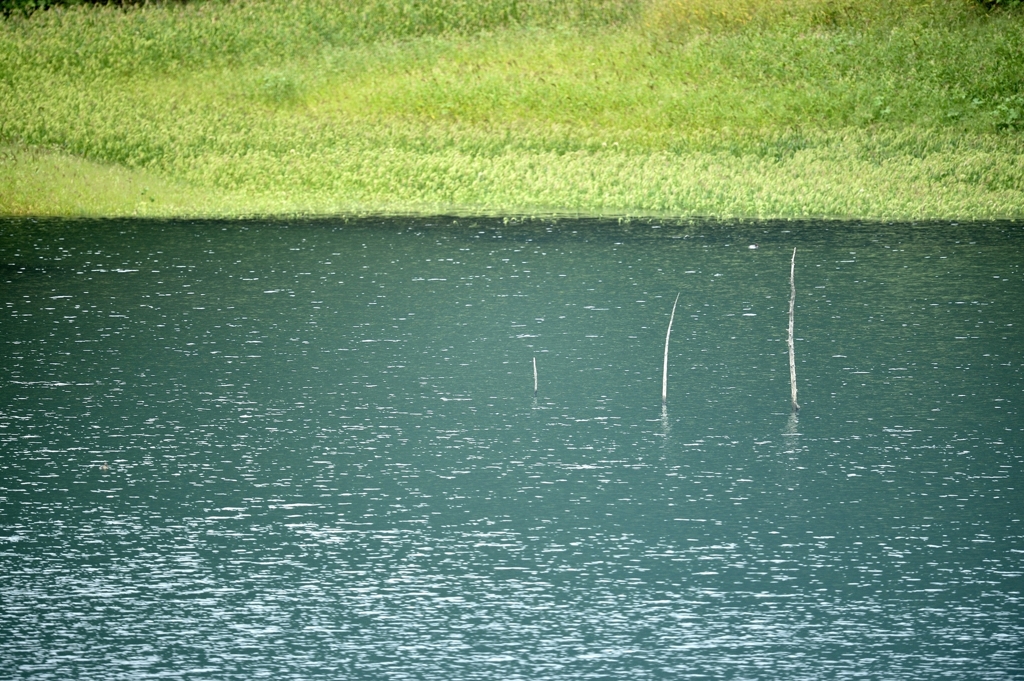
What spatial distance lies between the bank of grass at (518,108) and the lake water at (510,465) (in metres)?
7.01

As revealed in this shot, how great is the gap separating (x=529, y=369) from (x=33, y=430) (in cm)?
785

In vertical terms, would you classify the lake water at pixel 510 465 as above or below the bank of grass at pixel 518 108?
below

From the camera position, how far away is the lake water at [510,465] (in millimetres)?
14586

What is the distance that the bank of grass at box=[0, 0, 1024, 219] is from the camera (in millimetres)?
41812

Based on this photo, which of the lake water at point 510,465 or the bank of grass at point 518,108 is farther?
the bank of grass at point 518,108

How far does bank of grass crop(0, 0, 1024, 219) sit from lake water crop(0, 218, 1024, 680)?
7012 millimetres

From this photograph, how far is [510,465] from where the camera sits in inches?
790

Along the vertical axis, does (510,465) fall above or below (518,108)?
below

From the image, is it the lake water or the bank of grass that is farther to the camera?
the bank of grass

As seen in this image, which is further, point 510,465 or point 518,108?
point 518,108

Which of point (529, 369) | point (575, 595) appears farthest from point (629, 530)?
point (529, 369)

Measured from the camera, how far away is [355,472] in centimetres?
1986

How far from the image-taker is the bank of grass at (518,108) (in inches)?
1646

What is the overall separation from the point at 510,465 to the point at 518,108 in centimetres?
2922
